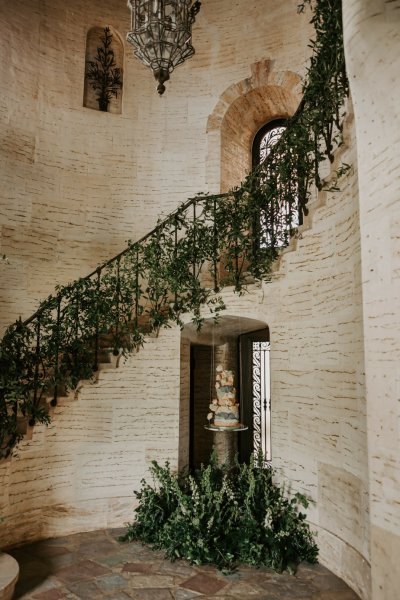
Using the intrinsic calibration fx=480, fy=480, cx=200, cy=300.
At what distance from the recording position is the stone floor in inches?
168

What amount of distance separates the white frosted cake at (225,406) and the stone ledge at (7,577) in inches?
96.3

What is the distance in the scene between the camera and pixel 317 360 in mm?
4965

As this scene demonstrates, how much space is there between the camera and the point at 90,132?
28.4 feet

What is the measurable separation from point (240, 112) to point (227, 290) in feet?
14.7

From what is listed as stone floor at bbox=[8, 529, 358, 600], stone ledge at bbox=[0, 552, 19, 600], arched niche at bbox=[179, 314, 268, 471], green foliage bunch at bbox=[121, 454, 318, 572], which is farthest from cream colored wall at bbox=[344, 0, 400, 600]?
arched niche at bbox=[179, 314, 268, 471]

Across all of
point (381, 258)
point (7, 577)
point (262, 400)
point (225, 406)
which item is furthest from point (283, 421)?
point (381, 258)

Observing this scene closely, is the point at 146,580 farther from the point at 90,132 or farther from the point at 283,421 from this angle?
the point at 90,132

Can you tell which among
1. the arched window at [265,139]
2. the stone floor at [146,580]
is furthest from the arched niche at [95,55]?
the stone floor at [146,580]

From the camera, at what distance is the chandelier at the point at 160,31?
431cm

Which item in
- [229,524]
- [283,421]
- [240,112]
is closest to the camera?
[229,524]

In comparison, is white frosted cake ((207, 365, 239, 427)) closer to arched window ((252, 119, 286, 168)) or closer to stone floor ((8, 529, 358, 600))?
stone floor ((8, 529, 358, 600))

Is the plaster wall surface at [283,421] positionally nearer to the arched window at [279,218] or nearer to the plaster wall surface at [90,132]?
the arched window at [279,218]

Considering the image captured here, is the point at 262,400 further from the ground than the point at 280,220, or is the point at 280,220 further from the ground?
the point at 280,220

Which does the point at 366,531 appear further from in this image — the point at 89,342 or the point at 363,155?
the point at 89,342
